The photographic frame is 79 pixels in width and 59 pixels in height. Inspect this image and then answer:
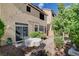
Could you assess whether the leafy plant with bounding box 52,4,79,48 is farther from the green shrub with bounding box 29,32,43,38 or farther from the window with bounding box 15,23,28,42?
the window with bounding box 15,23,28,42

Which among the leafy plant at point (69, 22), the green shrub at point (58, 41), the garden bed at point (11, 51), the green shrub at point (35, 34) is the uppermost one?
the leafy plant at point (69, 22)

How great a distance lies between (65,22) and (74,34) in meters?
0.26

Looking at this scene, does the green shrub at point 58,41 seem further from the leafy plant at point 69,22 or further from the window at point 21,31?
the window at point 21,31

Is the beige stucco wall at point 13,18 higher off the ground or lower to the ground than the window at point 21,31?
higher

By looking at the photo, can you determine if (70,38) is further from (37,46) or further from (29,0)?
(29,0)

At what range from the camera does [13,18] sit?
11.5 ft

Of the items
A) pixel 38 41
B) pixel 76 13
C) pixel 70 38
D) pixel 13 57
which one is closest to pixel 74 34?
pixel 70 38

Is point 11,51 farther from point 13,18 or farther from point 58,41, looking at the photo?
point 58,41

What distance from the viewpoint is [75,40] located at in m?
3.43

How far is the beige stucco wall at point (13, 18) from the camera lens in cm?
348

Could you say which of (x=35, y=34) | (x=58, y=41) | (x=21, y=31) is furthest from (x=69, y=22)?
(x=21, y=31)

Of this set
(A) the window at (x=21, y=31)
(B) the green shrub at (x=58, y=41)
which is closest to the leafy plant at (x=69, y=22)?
(B) the green shrub at (x=58, y=41)

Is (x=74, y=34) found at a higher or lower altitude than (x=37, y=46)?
higher

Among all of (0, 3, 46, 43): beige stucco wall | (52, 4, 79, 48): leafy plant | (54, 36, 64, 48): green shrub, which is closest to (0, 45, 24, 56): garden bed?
(0, 3, 46, 43): beige stucco wall
